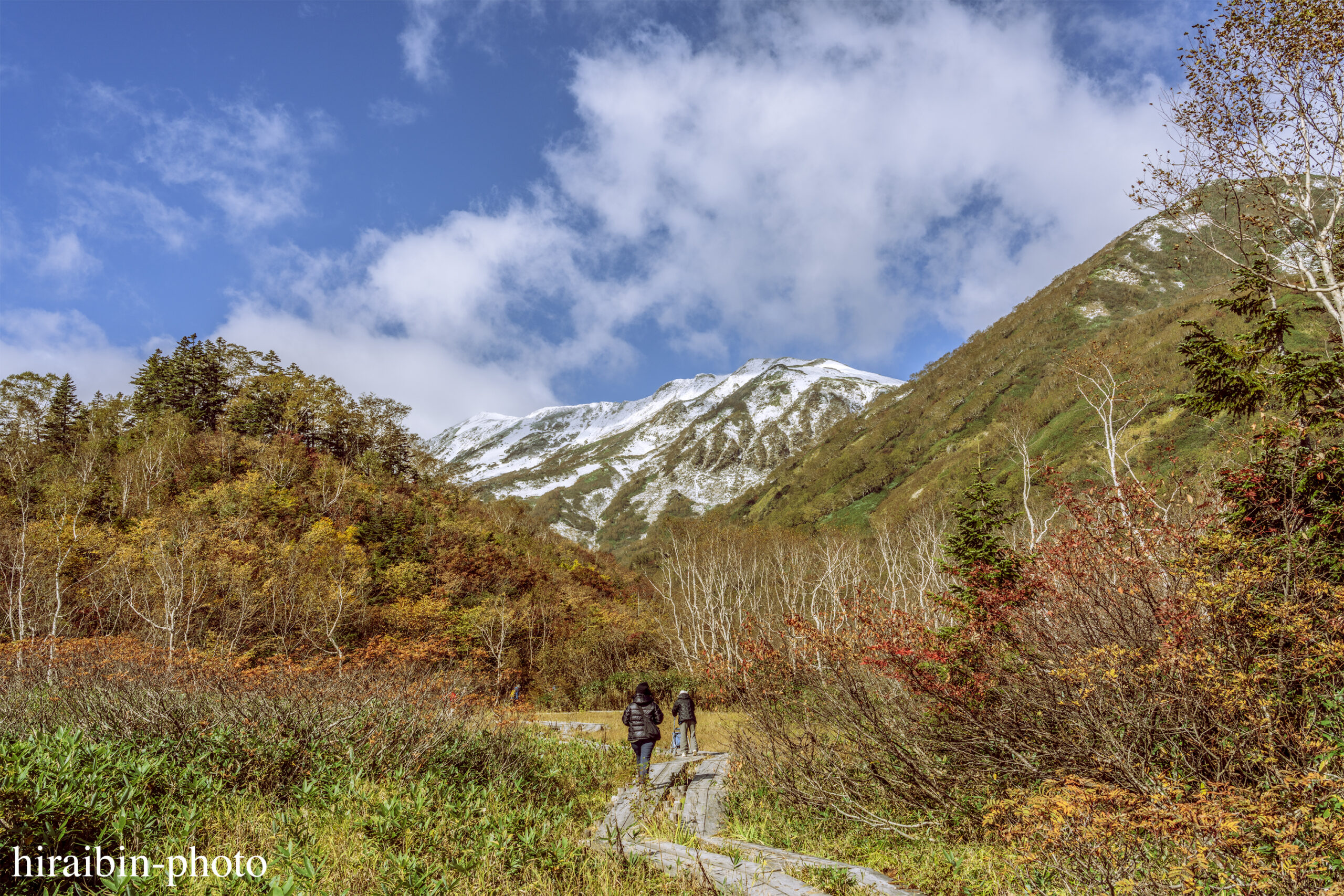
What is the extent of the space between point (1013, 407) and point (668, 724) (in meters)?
68.8

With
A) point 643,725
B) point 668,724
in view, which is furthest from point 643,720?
point 668,724

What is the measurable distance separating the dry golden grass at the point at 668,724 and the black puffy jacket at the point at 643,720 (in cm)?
150

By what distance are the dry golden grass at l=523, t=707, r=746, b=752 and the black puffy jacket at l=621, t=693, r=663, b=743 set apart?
150 cm

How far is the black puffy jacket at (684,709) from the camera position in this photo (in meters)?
13.0

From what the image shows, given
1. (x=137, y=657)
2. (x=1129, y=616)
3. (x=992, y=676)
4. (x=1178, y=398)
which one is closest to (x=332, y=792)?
(x=992, y=676)

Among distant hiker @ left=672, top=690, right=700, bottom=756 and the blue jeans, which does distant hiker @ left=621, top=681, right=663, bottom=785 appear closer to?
the blue jeans

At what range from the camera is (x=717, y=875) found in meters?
5.30

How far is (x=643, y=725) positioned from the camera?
34.6 ft

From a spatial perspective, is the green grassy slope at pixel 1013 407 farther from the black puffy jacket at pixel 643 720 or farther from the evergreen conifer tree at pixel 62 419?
the evergreen conifer tree at pixel 62 419

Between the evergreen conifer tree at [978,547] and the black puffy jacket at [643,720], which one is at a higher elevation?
the evergreen conifer tree at [978,547]

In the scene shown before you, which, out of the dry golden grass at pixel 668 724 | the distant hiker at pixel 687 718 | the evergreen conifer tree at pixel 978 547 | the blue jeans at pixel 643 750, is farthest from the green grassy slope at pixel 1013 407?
the blue jeans at pixel 643 750

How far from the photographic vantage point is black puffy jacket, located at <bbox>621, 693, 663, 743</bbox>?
34.4 ft

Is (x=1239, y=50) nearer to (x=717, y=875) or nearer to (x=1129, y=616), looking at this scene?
(x=1129, y=616)

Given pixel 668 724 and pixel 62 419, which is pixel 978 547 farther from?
pixel 62 419
